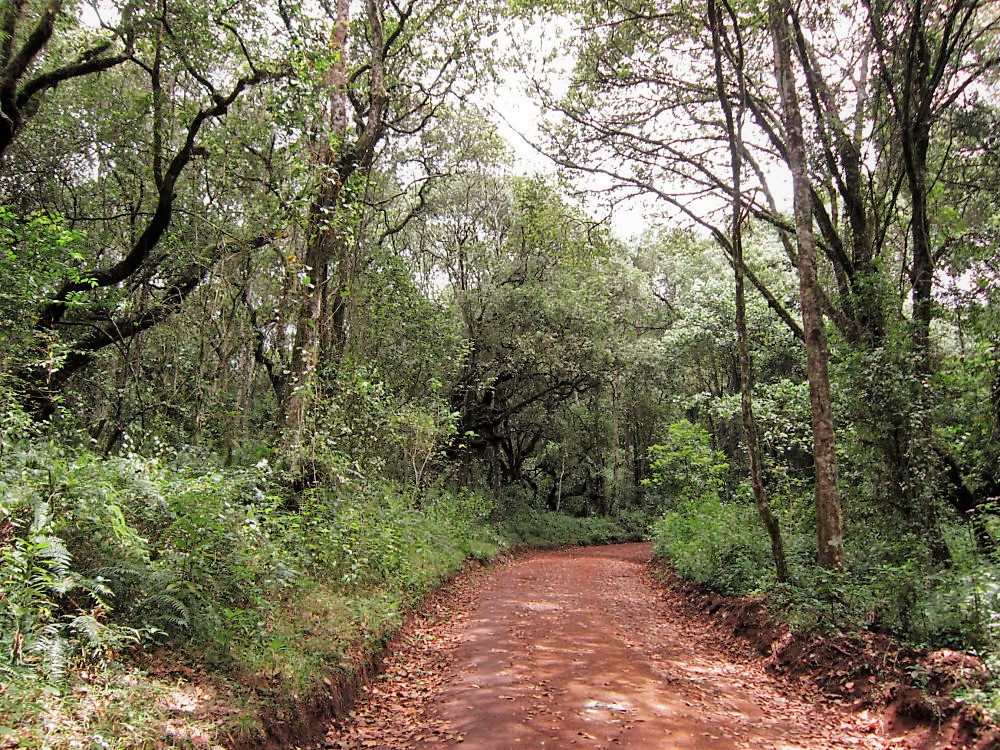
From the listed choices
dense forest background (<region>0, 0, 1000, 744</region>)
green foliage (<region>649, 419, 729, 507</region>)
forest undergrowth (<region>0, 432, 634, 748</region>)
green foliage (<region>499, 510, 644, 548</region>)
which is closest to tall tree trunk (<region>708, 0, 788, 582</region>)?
dense forest background (<region>0, 0, 1000, 744</region>)

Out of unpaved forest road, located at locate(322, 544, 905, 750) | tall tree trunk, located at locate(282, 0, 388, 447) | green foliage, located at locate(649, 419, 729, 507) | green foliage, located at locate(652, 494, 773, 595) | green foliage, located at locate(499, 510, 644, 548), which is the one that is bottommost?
green foliage, located at locate(499, 510, 644, 548)

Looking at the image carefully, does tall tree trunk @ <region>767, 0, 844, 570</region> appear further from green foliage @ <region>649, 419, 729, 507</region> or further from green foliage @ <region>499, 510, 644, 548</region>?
green foliage @ <region>499, 510, 644, 548</region>

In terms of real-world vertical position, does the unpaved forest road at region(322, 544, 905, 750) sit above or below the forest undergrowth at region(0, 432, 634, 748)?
below

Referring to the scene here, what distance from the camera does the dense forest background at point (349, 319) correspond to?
516cm

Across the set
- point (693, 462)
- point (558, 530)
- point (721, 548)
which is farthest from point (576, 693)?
point (558, 530)

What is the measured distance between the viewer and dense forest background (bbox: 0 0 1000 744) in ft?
16.9

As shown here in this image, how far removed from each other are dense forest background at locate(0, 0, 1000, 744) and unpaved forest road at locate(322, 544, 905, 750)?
91 centimetres

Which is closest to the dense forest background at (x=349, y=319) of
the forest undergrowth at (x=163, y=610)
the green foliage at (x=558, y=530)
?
the forest undergrowth at (x=163, y=610)

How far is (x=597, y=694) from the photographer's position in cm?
572

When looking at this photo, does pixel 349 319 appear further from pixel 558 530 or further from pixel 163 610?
pixel 558 530

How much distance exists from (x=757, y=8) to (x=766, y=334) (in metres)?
11.7

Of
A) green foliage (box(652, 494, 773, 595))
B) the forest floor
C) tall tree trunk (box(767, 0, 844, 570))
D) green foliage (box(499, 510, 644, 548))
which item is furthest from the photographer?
green foliage (box(499, 510, 644, 548))

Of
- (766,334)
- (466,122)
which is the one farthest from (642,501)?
(466,122)

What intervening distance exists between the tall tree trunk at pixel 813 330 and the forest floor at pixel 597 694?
189 centimetres
